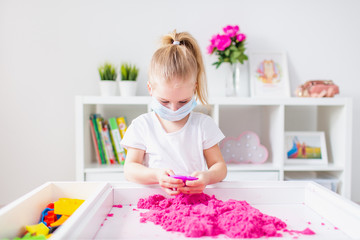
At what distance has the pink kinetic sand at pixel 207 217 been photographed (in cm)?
56

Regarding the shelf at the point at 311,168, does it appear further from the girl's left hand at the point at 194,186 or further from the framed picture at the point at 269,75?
the girl's left hand at the point at 194,186

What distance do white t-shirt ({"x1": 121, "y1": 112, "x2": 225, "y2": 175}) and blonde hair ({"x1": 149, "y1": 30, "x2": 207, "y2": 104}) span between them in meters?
0.17

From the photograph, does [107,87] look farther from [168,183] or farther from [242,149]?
[168,183]

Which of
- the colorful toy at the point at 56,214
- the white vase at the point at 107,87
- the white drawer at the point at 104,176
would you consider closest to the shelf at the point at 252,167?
the white drawer at the point at 104,176

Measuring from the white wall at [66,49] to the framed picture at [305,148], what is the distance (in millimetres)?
609

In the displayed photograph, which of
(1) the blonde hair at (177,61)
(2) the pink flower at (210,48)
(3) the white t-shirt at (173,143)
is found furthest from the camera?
(2) the pink flower at (210,48)

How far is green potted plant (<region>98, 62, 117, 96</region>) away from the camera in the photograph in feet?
6.11

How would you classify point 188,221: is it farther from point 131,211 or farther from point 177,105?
point 177,105

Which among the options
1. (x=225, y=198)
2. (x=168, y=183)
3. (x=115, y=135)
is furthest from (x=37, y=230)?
(x=115, y=135)

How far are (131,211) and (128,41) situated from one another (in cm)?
159

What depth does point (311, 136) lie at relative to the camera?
1.97 meters

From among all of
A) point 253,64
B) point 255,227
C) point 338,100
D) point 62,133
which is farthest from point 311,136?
point 62,133

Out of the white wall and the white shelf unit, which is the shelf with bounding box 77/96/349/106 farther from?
the white wall

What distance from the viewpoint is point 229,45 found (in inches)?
77.6
